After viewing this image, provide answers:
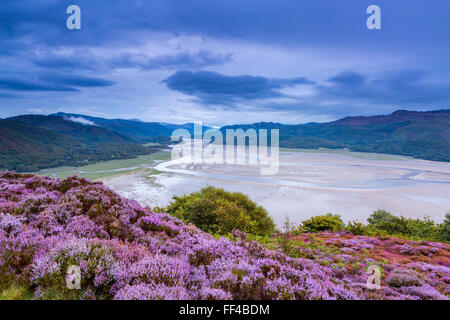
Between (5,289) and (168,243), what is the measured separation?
259 cm

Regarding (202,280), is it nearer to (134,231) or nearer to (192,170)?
(134,231)

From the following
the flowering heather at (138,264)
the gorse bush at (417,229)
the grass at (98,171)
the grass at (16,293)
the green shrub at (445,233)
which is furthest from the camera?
the grass at (98,171)

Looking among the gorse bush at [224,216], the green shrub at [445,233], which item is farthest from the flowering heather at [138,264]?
the green shrub at [445,233]

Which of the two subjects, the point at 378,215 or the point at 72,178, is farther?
the point at 378,215

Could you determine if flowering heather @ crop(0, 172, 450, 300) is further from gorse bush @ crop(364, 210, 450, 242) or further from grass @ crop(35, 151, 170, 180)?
grass @ crop(35, 151, 170, 180)

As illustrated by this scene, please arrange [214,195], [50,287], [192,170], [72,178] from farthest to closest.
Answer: [192,170], [214,195], [72,178], [50,287]

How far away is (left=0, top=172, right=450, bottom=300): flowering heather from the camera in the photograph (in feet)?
9.73

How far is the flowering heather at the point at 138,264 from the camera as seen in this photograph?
2.96m

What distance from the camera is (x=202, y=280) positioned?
10.7ft

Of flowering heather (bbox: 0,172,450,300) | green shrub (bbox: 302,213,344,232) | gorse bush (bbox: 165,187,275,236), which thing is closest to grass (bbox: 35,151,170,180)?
gorse bush (bbox: 165,187,275,236)

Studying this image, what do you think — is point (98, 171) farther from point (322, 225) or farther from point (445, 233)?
point (445, 233)

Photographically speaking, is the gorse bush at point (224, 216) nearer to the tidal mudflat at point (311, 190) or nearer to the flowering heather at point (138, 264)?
the flowering heather at point (138, 264)

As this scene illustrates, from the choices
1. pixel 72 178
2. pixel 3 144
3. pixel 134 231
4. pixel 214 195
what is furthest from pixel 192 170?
pixel 3 144
